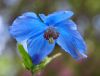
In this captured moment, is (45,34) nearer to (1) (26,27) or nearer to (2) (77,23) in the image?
(1) (26,27)

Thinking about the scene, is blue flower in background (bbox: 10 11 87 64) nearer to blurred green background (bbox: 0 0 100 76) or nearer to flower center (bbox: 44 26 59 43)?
flower center (bbox: 44 26 59 43)

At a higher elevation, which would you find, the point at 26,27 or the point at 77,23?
the point at 26,27

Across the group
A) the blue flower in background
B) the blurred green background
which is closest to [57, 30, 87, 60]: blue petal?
the blue flower in background

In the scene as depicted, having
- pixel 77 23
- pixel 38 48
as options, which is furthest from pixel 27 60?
pixel 77 23

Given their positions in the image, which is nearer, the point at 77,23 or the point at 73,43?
the point at 73,43

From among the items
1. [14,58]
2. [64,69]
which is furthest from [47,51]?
[14,58]

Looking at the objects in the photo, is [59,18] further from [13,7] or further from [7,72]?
[13,7]
